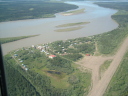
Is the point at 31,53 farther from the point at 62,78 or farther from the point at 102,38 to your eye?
the point at 102,38

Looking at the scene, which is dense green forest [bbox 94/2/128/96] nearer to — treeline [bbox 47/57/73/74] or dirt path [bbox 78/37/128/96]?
dirt path [bbox 78/37/128/96]

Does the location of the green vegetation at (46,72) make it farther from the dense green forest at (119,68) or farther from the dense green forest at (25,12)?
the dense green forest at (25,12)

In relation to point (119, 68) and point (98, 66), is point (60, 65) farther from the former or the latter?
point (119, 68)

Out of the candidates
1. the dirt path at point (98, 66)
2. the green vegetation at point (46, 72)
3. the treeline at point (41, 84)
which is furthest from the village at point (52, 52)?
the treeline at point (41, 84)

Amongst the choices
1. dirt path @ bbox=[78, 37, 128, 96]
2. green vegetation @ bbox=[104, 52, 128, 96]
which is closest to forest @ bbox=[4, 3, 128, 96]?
green vegetation @ bbox=[104, 52, 128, 96]

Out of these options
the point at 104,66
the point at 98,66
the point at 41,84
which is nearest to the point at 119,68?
the point at 104,66
